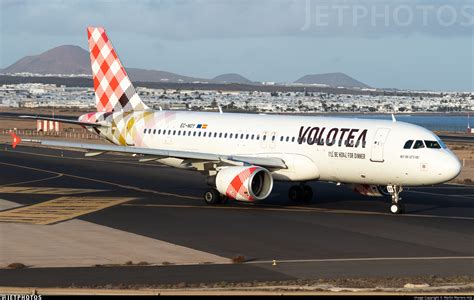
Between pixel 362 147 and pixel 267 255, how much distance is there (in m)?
13.5

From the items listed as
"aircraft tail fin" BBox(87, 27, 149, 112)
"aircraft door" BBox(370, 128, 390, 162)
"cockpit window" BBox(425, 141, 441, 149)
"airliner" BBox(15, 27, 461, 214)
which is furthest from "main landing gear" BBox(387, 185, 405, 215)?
"aircraft tail fin" BBox(87, 27, 149, 112)

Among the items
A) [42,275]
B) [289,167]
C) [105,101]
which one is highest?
[105,101]

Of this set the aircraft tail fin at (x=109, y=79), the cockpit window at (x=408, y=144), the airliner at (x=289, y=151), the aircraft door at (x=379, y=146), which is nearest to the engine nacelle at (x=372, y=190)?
the airliner at (x=289, y=151)

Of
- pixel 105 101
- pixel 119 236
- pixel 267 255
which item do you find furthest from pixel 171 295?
pixel 105 101

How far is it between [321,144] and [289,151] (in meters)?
2.03

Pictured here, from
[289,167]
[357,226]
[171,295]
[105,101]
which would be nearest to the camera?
[171,295]

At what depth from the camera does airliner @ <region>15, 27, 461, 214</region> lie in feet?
144

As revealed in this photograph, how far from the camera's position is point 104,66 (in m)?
58.1

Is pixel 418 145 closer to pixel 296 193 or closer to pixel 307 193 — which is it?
pixel 307 193

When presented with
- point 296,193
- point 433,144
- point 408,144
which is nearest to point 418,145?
point 408,144

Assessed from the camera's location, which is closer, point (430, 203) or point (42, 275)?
point (42, 275)

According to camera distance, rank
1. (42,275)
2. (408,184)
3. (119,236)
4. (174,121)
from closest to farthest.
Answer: (42,275) < (119,236) < (408,184) < (174,121)

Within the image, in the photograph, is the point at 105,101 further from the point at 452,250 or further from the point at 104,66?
the point at 452,250

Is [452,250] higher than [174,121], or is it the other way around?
[174,121]
